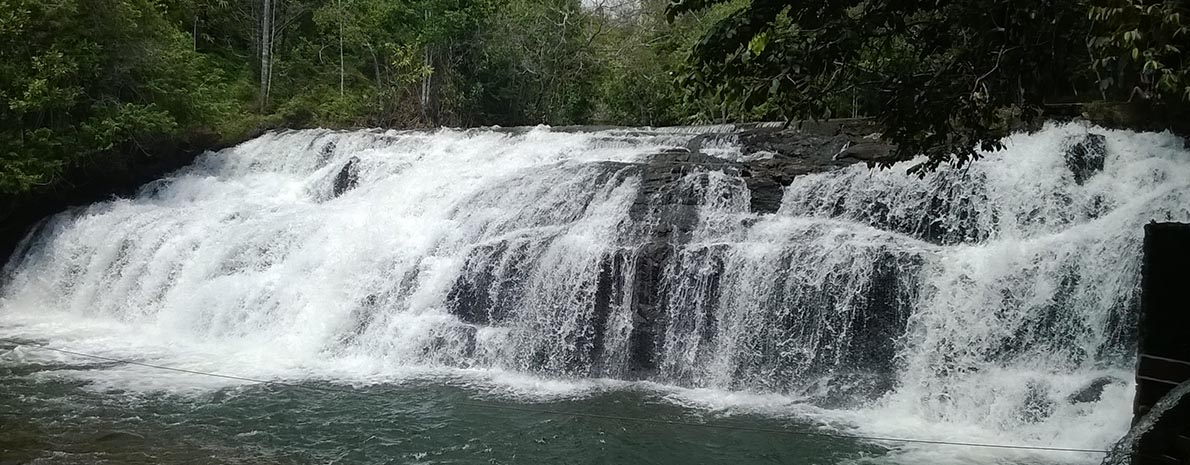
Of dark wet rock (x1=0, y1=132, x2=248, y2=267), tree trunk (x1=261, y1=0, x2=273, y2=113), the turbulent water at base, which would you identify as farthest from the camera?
tree trunk (x1=261, y1=0, x2=273, y2=113)

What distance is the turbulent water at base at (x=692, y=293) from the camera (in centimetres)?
756

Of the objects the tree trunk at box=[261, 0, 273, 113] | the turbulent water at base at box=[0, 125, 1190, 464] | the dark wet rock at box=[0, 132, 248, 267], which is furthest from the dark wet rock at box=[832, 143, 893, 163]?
the tree trunk at box=[261, 0, 273, 113]

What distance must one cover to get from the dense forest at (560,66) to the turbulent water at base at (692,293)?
1.19 metres

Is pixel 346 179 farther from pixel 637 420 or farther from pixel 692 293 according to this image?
pixel 637 420

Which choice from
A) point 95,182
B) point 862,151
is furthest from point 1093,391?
point 95,182

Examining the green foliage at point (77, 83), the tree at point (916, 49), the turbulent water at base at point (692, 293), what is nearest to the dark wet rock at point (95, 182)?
the green foliage at point (77, 83)

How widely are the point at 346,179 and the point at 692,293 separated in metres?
7.70

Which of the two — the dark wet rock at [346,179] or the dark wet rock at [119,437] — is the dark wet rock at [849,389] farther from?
the dark wet rock at [346,179]

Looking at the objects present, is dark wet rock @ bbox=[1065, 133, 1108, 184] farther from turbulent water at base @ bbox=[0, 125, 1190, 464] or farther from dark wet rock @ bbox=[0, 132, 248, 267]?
dark wet rock @ bbox=[0, 132, 248, 267]

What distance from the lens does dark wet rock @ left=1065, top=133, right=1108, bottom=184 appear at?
363 inches

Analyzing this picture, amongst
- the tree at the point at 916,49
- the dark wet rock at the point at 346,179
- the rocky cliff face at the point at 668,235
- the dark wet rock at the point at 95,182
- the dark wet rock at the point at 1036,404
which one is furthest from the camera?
the dark wet rock at the point at 346,179

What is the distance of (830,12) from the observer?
4117 mm

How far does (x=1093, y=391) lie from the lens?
6.98 meters

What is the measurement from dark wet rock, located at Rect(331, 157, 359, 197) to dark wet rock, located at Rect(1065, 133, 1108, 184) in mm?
10352
